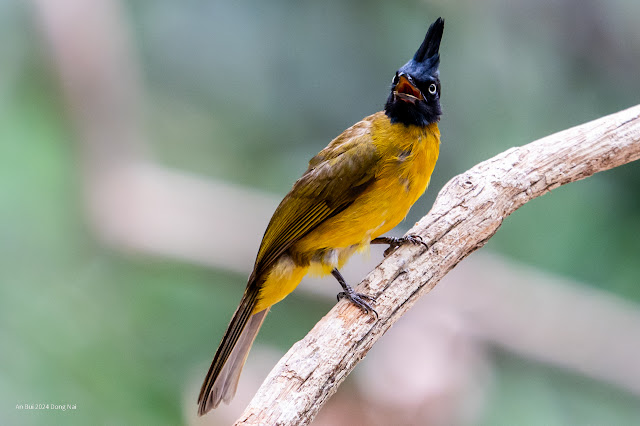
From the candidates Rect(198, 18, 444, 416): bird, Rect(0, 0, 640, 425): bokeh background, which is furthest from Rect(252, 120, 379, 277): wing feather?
Rect(0, 0, 640, 425): bokeh background

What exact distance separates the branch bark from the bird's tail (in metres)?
0.45

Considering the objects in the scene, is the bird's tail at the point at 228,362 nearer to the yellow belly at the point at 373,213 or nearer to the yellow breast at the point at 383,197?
the yellow belly at the point at 373,213

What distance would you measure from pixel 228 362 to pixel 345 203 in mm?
827

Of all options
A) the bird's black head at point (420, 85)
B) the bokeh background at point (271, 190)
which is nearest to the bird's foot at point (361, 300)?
the bird's black head at point (420, 85)

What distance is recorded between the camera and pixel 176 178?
4.61m

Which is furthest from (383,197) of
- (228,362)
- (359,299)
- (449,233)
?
(228,362)

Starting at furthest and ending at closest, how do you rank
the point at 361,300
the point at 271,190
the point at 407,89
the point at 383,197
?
the point at 271,190, the point at 407,89, the point at 383,197, the point at 361,300

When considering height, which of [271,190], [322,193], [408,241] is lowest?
[408,241]

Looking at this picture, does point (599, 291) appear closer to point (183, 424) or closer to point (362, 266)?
point (362, 266)

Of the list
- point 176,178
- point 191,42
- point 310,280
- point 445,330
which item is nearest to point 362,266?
point 310,280

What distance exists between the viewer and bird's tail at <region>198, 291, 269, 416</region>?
270cm

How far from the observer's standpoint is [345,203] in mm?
2674

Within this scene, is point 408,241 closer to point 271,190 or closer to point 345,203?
point 345,203

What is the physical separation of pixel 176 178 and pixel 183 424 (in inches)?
68.1
